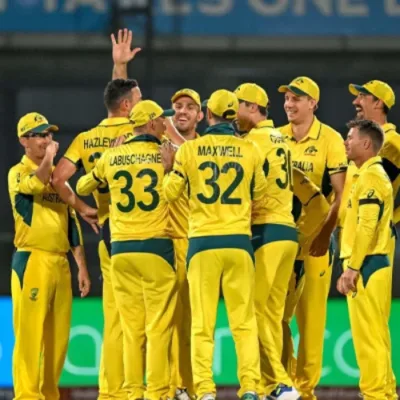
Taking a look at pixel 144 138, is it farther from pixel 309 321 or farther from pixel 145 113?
pixel 309 321

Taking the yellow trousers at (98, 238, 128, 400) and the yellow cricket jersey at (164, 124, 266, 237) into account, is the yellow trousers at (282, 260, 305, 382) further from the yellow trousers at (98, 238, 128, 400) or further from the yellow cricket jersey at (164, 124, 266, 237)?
the yellow trousers at (98, 238, 128, 400)

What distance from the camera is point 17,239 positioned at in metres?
9.70

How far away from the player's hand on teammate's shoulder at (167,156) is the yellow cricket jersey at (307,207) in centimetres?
93

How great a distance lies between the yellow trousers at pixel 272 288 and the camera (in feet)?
29.3

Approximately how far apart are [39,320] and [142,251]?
0.94 m

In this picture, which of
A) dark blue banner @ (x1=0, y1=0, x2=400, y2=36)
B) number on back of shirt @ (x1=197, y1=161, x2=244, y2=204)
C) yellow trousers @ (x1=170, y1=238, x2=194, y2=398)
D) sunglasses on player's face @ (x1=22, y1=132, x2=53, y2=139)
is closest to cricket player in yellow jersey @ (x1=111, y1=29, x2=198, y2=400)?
yellow trousers @ (x1=170, y1=238, x2=194, y2=398)

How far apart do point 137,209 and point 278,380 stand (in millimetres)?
1255

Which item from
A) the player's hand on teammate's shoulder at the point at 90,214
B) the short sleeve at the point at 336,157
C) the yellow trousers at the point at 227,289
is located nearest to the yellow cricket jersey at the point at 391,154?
the short sleeve at the point at 336,157

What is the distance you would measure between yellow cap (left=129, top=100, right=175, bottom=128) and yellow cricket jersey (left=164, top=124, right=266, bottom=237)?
326 mm

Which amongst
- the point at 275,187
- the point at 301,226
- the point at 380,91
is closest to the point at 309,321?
the point at 301,226

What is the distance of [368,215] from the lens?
881 cm

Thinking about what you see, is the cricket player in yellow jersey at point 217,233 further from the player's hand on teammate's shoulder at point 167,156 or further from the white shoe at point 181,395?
the white shoe at point 181,395

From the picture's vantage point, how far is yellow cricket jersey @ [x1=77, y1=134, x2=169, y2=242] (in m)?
8.98

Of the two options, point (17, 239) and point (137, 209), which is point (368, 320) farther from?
point (17, 239)
